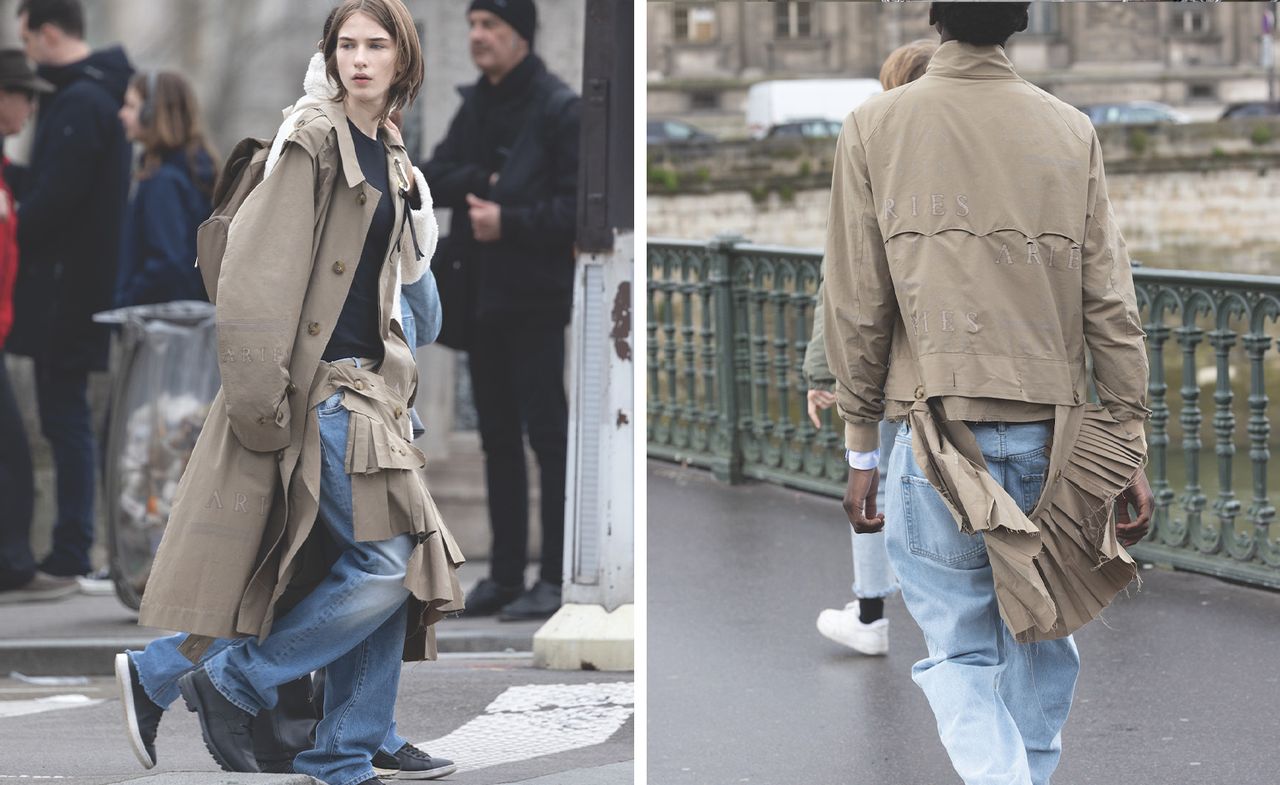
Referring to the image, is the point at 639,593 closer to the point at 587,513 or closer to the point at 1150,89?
the point at 587,513

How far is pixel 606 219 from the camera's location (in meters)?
6.24

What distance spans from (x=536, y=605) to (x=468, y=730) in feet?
5.49

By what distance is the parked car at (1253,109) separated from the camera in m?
48.3

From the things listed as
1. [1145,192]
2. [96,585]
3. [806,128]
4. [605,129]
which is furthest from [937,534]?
[806,128]

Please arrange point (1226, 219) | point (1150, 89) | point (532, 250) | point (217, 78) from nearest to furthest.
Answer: point (532, 250), point (217, 78), point (1226, 219), point (1150, 89)

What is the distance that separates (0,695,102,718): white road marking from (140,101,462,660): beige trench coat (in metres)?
2.13

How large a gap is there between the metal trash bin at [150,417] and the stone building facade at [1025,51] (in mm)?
42920

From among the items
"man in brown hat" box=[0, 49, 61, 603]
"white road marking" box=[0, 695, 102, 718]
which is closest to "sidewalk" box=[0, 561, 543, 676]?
"white road marking" box=[0, 695, 102, 718]

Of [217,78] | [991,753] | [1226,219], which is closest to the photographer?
[991,753]

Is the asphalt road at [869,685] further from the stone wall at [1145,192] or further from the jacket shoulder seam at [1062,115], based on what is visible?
the stone wall at [1145,192]

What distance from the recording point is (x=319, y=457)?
406 centimetres

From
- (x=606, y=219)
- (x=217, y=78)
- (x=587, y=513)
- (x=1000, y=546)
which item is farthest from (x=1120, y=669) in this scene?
(x=217, y=78)

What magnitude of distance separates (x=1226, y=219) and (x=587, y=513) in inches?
1498

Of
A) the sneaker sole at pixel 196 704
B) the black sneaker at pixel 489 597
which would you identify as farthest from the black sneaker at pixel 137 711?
the black sneaker at pixel 489 597
